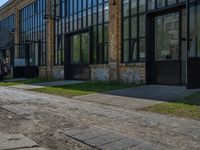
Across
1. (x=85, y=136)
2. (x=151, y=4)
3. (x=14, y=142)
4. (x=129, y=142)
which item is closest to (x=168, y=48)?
(x=151, y=4)

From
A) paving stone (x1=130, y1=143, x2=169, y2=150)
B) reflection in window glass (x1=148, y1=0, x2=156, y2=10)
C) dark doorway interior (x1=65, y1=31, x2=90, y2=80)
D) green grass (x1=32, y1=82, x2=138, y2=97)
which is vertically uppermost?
reflection in window glass (x1=148, y1=0, x2=156, y2=10)

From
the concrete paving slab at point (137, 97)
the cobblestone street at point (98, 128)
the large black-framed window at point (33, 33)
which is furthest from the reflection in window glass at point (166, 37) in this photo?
the large black-framed window at point (33, 33)

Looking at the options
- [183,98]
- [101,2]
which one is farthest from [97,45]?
[183,98]

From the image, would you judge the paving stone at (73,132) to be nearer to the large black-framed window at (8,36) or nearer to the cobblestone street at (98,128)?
the cobblestone street at (98,128)

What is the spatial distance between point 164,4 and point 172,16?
0.70 m

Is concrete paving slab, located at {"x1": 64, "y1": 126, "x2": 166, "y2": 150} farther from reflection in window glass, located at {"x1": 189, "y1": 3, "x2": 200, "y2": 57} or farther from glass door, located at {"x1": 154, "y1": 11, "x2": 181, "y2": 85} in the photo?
glass door, located at {"x1": 154, "y1": 11, "x2": 181, "y2": 85}

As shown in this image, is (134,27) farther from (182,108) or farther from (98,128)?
(98,128)

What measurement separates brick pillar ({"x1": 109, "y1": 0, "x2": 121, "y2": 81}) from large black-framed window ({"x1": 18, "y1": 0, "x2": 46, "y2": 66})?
13899 millimetres

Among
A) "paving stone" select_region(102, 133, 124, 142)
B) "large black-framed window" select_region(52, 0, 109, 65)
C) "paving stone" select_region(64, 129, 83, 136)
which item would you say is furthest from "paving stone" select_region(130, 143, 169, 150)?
"large black-framed window" select_region(52, 0, 109, 65)

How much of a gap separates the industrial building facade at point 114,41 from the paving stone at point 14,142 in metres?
9.51

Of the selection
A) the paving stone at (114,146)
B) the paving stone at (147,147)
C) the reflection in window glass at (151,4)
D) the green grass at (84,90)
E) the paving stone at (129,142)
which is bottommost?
the paving stone at (114,146)

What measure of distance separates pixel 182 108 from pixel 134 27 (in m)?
10.7

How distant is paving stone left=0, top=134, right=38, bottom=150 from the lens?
7731 mm

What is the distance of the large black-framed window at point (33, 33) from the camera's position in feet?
123
